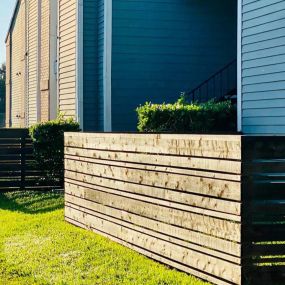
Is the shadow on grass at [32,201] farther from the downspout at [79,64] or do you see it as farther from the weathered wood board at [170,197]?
the downspout at [79,64]

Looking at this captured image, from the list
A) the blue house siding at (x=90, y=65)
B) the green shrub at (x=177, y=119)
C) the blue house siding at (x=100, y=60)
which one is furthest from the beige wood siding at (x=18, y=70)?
the green shrub at (x=177, y=119)

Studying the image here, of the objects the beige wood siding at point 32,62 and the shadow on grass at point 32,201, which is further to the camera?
the beige wood siding at point 32,62

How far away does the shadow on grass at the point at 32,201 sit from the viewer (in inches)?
411

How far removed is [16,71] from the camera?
26.8 meters

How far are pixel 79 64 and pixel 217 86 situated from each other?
3.37 m

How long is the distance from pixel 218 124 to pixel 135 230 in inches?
239

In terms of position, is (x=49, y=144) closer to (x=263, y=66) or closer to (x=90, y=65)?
(x=90, y=65)

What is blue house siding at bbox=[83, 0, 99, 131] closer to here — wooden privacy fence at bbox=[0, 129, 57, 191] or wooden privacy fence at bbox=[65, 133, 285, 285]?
wooden privacy fence at bbox=[0, 129, 57, 191]

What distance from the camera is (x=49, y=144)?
1328 centimetres

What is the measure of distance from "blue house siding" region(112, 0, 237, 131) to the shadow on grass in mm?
2999

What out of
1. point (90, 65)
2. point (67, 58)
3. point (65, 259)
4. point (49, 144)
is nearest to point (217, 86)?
point (90, 65)

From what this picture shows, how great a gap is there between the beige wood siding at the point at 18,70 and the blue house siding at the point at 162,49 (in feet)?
32.5

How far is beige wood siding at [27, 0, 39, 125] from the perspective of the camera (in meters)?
21.0

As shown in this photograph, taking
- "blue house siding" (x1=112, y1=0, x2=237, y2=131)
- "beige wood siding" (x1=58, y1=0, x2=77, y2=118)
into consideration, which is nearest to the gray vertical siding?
"blue house siding" (x1=112, y1=0, x2=237, y2=131)
